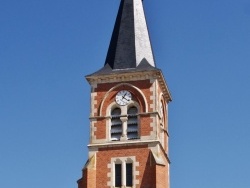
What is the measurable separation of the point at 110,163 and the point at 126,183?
58.3 inches

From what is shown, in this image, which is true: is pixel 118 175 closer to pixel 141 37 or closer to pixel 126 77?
pixel 126 77

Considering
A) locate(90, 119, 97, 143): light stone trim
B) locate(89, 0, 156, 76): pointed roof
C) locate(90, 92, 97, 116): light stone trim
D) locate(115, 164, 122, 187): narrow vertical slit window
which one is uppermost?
locate(89, 0, 156, 76): pointed roof

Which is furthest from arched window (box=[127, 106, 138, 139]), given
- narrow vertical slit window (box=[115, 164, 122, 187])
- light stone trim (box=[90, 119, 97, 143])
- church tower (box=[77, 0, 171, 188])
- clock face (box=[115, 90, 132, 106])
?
light stone trim (box=[90, 119, 97, 143])

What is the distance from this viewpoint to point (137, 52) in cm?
4125

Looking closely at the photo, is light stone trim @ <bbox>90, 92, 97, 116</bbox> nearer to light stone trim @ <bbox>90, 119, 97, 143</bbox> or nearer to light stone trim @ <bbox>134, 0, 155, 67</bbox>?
light stone trim @ <bbox>90, 119, 97, 143</bbox>

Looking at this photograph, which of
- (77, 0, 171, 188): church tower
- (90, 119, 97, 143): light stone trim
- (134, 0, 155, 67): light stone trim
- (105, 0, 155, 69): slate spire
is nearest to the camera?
(77, 0, 171, 188): church tower

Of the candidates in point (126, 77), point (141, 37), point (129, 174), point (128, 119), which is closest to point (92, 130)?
point (128, 119)

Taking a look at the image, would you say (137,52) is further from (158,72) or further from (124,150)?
(124,150)

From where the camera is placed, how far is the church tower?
37.8 meters

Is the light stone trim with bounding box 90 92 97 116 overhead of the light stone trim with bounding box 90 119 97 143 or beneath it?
overhead

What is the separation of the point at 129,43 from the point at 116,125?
5.43 m

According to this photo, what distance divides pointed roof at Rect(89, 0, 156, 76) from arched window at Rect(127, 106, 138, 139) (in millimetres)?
2463

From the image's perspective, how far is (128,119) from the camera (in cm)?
3925

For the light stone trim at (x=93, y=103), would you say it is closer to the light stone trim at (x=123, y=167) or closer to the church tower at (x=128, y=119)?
the church tower at (x=128, y=119)
